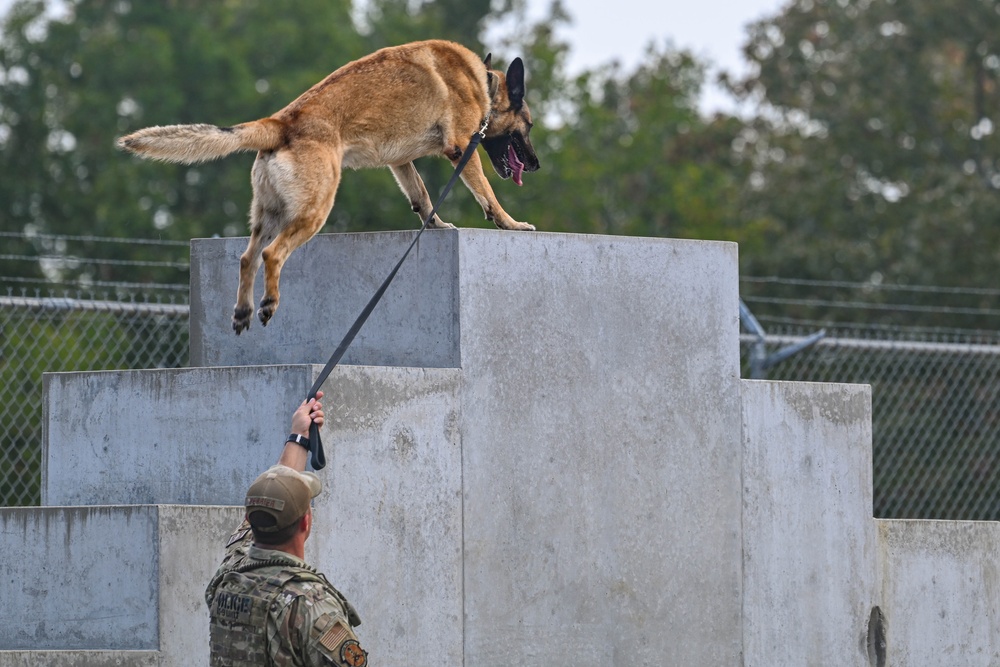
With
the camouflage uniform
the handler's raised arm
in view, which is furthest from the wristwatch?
the camouflage uniform

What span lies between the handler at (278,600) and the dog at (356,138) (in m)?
1.85

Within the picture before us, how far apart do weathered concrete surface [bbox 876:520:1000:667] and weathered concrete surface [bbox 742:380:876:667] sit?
18cm

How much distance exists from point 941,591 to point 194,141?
4.24 metres

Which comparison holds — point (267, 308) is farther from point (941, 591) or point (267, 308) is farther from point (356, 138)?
point (941, 591)

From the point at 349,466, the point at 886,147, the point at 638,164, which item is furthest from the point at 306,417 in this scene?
the point at 638,164

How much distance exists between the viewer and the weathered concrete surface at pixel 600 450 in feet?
19.8

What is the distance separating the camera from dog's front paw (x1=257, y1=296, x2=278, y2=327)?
5.79 metres

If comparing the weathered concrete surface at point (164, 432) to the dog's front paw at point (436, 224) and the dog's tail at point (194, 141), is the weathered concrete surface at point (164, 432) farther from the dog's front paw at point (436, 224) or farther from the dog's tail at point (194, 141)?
the dog's front paw at point (436, 224)

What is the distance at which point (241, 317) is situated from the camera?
19.4ft

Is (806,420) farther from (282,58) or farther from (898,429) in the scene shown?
(282,58)

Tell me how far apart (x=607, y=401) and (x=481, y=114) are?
150cm

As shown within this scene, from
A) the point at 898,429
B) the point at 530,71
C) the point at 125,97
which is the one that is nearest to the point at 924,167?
the point at 898,429

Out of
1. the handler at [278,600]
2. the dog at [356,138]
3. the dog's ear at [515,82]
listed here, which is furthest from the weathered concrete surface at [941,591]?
the handler at [278,600]

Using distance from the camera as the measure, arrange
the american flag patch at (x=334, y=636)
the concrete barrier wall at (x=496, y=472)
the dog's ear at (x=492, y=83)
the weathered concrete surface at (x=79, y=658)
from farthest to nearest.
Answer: the dog's ear at (x=492, y=83) → the concrete barrier wall at (x=496, y=472) → the weathered concrete surface at (x=79, y=658) → the american flag patch at (x=334, y=636)
